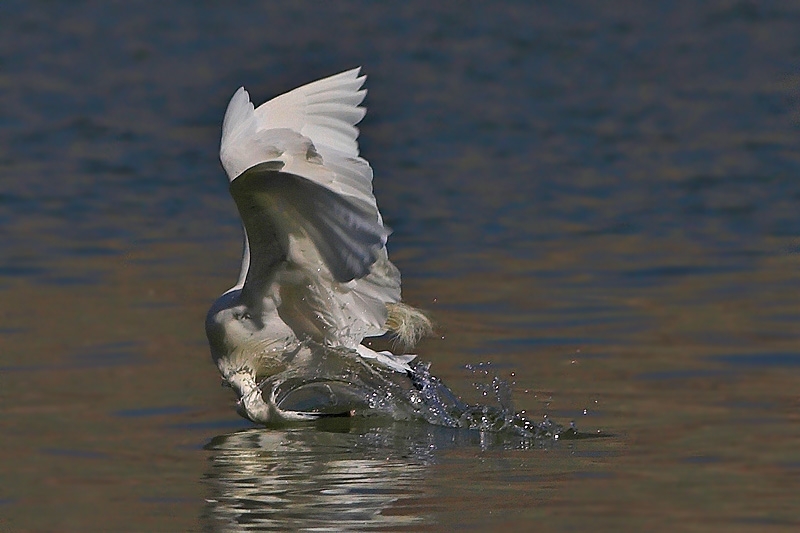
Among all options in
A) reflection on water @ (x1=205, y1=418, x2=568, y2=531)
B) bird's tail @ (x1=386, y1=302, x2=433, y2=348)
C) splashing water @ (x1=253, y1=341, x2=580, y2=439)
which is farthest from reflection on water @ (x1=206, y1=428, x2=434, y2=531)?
bird's tail @ (x1=386, y1=302, x2=433, y2=348)

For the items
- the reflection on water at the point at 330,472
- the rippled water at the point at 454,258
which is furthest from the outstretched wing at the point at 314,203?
the rippled water at the point at 454,258

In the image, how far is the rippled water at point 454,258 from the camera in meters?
7.06

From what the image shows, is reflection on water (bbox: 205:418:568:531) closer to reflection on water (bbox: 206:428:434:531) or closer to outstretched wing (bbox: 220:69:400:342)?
reflection on water (bbox: 206:428:434:531)

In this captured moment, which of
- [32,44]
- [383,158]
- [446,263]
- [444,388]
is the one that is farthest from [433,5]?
[444,388]

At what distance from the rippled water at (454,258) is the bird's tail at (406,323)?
16.3 inches


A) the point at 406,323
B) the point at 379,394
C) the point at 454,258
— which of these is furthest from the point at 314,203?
the point at 454,258

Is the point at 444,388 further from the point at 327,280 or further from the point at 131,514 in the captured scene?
the point at 131,514

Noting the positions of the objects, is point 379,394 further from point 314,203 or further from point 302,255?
point 314,203

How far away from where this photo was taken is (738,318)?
10.3 metres

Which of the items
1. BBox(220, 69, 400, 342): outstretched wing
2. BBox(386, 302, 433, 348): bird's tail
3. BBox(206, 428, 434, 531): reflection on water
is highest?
BBox(220, 69, 400, 342): outstretched wing

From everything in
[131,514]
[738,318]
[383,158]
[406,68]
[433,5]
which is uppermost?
[433,5]

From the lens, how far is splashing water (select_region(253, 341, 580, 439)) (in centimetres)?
836

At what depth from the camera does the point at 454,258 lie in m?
12.9

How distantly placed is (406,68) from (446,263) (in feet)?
31.5
